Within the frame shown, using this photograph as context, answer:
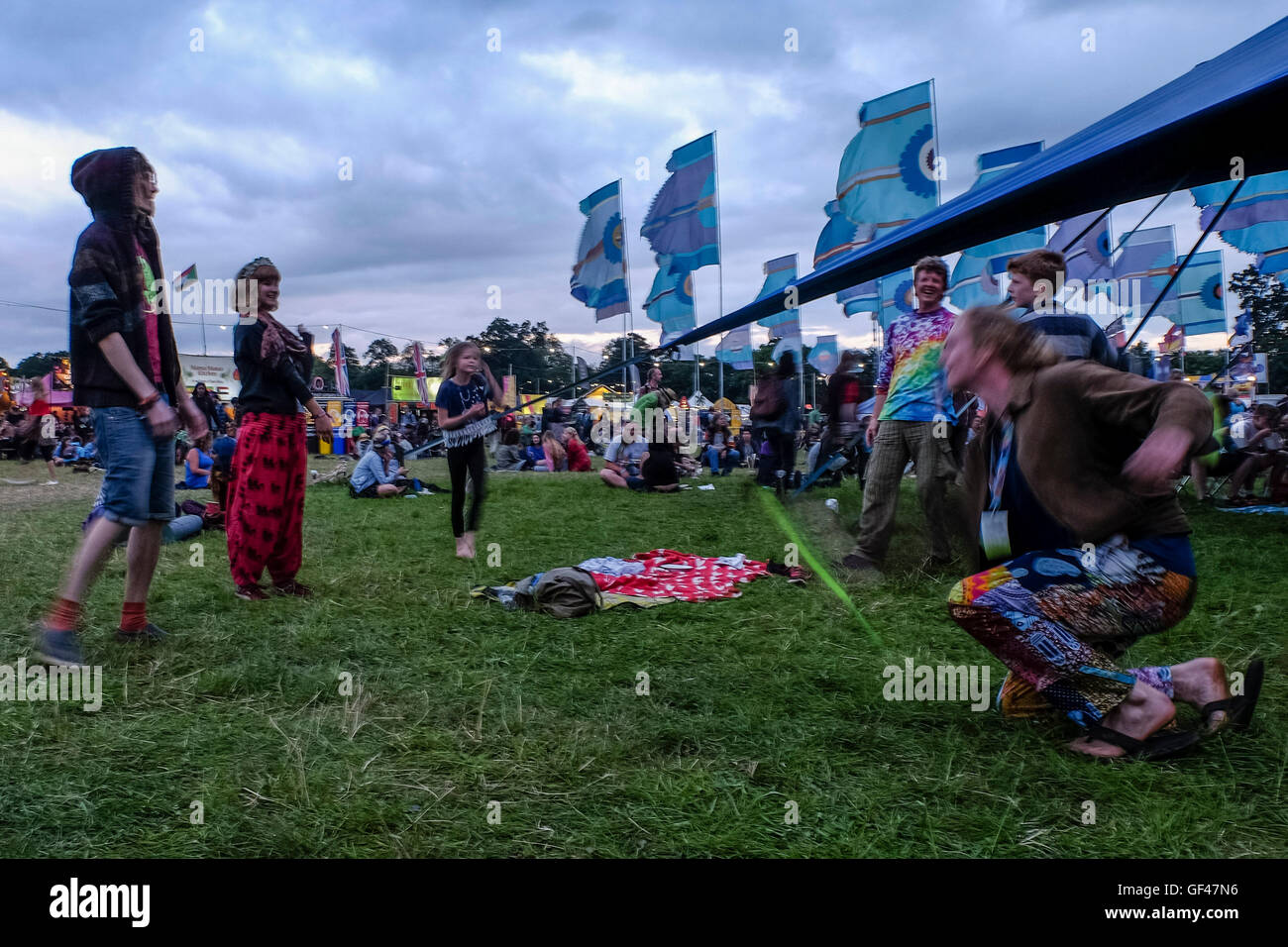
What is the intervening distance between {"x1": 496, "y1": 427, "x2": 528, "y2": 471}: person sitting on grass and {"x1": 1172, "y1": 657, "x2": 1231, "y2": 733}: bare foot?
1401 cm

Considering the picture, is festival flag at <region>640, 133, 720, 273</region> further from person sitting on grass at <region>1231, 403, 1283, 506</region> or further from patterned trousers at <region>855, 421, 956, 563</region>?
patterned trousers at <region>855, 421, 956, 563</region>

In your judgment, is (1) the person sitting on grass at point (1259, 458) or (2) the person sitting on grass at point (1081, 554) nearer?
(2) the person sitting on grass at point (1081, 554)

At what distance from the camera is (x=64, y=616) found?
301 cm

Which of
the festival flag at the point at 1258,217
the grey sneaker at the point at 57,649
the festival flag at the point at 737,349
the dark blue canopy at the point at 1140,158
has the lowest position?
the grey sneaker at the point at 57,649

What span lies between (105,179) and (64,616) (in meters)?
1.66

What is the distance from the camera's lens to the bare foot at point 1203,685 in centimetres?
247

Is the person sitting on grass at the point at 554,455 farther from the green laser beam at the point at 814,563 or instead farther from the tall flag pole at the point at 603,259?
the green laser beam at the point at 814,563

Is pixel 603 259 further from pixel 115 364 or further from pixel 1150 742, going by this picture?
pixel 1150 742

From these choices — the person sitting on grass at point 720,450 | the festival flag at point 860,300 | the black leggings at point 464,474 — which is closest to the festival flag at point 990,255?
the festival flag at point 860,300

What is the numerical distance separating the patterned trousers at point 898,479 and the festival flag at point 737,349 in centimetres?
1504

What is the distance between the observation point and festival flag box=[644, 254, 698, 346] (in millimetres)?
16594
